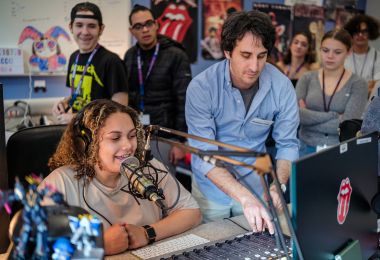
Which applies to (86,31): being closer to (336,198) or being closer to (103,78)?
(103,78)

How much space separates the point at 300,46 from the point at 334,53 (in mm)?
969

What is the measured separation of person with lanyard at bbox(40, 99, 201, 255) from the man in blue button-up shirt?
0.96 feet

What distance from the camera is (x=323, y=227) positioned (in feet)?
3.25

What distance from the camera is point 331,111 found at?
106 inches

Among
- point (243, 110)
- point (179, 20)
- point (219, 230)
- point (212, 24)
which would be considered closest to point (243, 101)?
point (243, 110)

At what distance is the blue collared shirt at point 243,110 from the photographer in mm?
1842

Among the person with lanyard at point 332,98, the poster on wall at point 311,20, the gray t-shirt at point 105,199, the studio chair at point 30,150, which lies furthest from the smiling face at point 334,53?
the poster on wall at point 311,20

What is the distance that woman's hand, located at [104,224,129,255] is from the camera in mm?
1345

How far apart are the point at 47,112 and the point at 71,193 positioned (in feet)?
5.93

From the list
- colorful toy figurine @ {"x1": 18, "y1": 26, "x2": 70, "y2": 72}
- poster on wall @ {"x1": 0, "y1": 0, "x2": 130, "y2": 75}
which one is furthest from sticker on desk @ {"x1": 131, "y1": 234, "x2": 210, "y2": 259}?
colorful toy figurine @ {"x1": 18, "y1": 26, "x2": 70, "y2": 72}

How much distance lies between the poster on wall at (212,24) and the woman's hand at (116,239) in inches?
117

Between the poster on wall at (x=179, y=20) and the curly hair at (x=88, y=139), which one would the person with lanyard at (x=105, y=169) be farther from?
the poster on wall at (x=179, y=20)

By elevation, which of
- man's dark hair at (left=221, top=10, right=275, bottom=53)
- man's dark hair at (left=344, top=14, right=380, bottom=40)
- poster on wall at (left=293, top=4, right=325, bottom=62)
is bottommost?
man's dark hair at (left=221, top=10, right=275, bottom=53)

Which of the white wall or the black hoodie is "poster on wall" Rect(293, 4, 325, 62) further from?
the black hoodie
